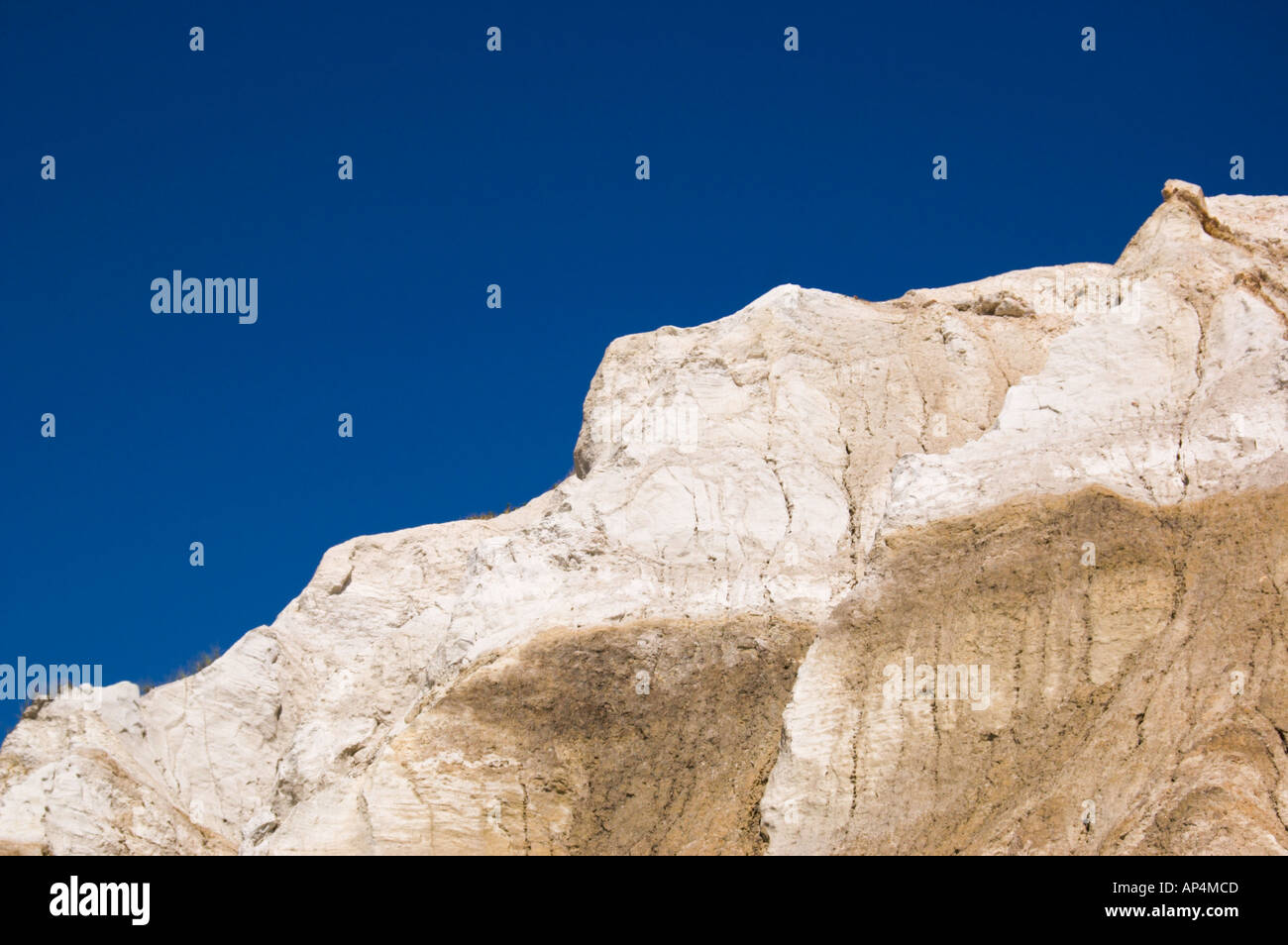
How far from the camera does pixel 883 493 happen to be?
37094 mm

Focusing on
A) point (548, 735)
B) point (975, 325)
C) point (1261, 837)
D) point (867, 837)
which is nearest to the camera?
point (1261, 837)

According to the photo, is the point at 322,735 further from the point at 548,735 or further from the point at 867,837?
the point at 867,837

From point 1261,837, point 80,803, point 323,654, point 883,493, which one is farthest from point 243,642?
point 1261,837

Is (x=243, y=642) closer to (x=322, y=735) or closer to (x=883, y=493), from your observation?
(x=322, y=735)

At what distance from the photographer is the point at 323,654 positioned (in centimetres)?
4366

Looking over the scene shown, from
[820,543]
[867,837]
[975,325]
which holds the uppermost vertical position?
[975,325]

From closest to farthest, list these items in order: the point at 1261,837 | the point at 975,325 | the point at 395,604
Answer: the point at 1261,837
the point at 975,325
the point at 395,604

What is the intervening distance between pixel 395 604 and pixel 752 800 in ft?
50.8

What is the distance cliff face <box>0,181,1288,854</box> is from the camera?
2816 centimetres

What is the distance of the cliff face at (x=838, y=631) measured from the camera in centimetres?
2816

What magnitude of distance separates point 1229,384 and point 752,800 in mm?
10751

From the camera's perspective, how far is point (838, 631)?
3128 centimetres

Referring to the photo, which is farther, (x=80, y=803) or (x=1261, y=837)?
(x=80, y=803)

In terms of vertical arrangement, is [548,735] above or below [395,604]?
below
